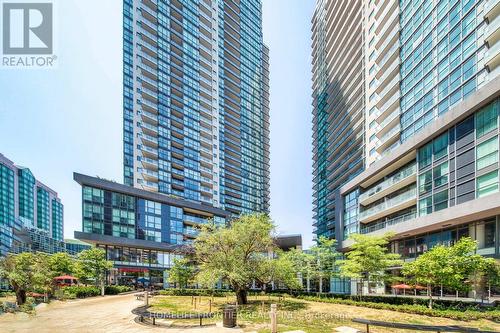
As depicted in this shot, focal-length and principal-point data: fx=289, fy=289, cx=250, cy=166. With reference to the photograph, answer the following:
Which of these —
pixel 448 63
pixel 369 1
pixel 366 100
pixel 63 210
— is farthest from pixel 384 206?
pixel 63 210

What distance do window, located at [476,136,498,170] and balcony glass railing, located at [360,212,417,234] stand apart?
11.3 metres

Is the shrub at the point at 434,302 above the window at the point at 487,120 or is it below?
below

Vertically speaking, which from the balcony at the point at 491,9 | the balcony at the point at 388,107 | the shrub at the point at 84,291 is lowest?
the shrub at the point at 84,291

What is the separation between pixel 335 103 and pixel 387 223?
163 feet

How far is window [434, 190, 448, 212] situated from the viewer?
100 feet

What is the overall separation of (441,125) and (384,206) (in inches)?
593

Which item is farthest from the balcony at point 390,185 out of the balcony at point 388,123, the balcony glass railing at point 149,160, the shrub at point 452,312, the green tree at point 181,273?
the balcony glass railing at point 149,160

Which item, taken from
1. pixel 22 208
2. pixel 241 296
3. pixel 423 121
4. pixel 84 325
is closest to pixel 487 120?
pixel 423 121

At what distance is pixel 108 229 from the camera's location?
184 ft

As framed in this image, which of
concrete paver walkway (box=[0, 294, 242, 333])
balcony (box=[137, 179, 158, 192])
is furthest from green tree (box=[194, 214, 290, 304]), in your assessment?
balcony (box=[137, 179, 158, 192])

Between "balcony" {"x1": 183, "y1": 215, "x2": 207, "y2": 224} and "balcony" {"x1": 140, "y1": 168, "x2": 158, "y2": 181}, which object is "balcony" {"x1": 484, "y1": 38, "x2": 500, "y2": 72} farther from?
"balcony" {"x1": 140, "y1": 168, "x2": 158, "y2": 181}

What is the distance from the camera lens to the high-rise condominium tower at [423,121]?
2719 centimetres

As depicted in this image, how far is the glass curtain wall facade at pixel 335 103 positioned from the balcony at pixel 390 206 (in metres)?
8.56

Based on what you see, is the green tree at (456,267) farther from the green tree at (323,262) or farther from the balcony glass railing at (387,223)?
the green tree at (323,262)
